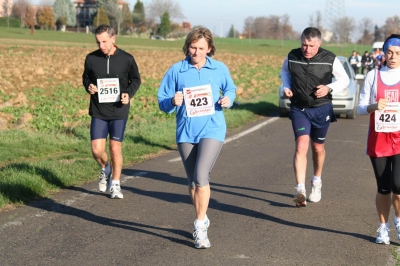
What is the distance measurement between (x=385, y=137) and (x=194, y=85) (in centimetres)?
173

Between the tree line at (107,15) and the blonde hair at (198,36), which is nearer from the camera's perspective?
the blonde hair at (198,36)

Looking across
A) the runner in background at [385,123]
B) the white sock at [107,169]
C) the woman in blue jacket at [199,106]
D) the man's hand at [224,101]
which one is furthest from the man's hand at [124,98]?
the runner in background at [385,123]

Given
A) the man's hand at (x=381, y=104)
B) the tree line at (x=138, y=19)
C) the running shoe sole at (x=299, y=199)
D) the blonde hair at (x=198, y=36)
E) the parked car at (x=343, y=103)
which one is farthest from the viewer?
the tree line at (x=138, y=19)

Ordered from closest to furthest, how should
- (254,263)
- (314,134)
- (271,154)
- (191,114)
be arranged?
(254,263) < (191,114) < (314,134) < (271,154)

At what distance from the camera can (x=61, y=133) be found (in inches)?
540

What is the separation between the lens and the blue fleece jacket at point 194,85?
20.2 feet

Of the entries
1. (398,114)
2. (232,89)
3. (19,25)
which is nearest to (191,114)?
(232,89)

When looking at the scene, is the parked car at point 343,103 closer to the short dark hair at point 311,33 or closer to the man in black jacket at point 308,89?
the man in black jacket at point 308,89

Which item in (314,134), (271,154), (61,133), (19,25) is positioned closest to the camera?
(314,134)

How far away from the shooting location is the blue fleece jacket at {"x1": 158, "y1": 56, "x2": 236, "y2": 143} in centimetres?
616

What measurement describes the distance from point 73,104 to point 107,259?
44.7 feet

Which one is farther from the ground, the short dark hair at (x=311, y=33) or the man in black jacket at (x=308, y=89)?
the short dark hair at (x=311, y=33)

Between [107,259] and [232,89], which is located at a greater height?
[232,89]

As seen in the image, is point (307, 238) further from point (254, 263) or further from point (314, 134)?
point (314, 134)
